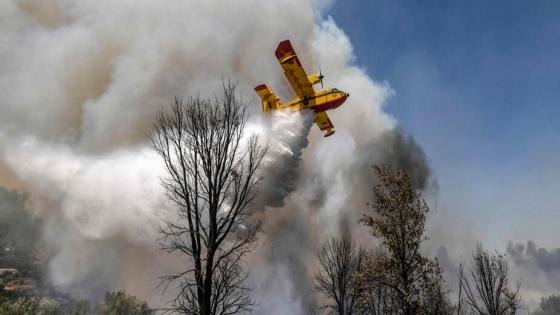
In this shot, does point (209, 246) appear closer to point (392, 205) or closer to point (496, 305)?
point (392, 205)

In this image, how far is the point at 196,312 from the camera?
944 cm

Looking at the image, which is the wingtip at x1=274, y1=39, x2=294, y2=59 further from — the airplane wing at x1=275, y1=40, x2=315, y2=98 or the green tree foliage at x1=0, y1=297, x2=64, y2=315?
the green tree foliage at x1=0, y1=297, x2=64, y2=315

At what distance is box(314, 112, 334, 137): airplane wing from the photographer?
165ft

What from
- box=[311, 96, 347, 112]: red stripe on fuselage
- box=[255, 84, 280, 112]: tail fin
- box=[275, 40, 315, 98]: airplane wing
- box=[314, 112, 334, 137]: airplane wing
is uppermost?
box=[255, 84, 280, 112]: tail fin

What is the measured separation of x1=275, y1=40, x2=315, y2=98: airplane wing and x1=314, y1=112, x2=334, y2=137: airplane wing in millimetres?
5901

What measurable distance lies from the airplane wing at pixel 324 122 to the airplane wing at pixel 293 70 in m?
5.90

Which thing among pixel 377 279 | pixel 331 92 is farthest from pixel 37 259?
pixel 377 279

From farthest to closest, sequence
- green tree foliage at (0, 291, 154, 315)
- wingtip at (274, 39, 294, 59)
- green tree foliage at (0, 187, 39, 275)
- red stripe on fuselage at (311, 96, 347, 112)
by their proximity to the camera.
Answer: green tree foliage at (0, 187, 39, 275) < green tree foliage at (0, 291, 154, 315) < red stripe on fuselage at (311, 96, 347, 112) < wingtip at (274, 39, 294, 59)

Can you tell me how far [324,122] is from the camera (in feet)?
168

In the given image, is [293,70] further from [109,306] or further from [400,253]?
[109,306]

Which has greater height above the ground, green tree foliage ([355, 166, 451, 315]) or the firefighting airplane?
the firefighting airplane

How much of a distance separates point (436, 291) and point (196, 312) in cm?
1553

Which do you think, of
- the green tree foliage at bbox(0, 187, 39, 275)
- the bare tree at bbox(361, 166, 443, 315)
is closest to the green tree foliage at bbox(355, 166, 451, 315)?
the bare tree at bbox(361, 166, 443, 315)

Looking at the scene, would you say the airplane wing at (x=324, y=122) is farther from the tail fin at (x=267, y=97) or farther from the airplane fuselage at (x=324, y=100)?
the tail fin at (x=267, y=97)
